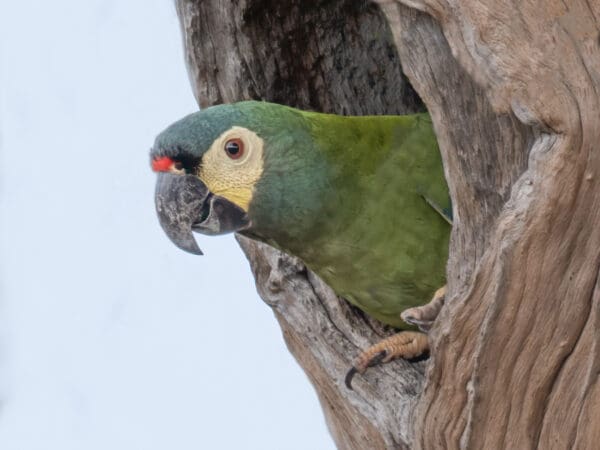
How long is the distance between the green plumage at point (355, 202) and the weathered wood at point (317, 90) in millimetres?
90

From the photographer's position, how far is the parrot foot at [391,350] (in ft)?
4.50

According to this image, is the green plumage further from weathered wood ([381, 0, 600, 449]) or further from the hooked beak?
weathered wood ([381, 0, 600, 449])

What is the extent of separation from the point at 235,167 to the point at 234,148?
27mm

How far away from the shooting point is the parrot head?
4.17 feet

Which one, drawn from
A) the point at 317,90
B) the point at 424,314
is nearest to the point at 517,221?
the point at 424,314

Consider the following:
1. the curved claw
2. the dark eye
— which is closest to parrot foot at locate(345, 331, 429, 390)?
the curved claw

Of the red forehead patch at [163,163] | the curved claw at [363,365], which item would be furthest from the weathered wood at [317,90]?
the red forehead patch at [163,163]

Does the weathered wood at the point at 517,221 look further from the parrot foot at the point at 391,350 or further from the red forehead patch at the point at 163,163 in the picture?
the red forehead patch at the point at 163,163

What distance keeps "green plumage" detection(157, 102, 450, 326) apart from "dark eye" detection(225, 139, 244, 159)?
0.03 m

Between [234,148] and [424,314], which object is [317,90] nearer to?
[234,148]

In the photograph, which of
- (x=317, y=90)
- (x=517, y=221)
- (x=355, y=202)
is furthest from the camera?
(x=317, y=90)

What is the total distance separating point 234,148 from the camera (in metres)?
1.29

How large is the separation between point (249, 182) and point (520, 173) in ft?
1.42

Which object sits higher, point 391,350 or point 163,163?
point 163,163
